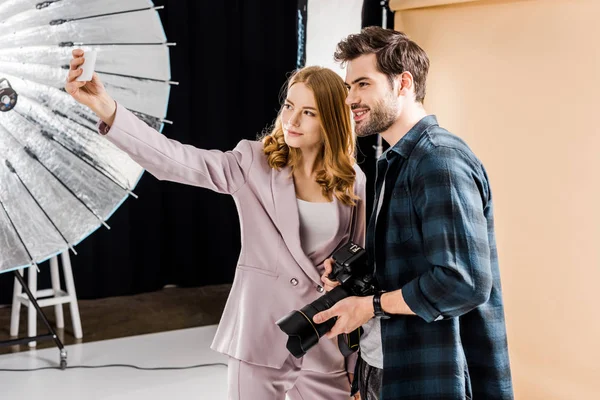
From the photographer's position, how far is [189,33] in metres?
4.62

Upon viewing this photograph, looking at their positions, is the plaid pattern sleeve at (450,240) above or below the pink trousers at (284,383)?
above

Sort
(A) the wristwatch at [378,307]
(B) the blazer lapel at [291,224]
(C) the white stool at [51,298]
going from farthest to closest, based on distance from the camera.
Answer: (C) the white stool at [51,298], (B) the blazer lapel at [291,224], (A) the wristwatch at [378,307]

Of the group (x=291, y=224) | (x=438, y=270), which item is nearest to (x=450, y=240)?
Result: (x=438, y=270)

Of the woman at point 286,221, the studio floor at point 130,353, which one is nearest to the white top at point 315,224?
the woman at point 286,221

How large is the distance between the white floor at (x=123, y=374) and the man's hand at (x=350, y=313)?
76.1 inches

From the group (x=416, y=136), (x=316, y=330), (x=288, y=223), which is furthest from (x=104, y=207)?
(x=416, y=136)

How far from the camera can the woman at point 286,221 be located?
1870 mm

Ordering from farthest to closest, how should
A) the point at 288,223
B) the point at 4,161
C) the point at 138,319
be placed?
the point at 138,319, the point at 4,161, the point at 288,223

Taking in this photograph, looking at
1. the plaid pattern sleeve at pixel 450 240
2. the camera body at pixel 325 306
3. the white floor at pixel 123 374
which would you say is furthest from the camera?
the white floor at pixel 123 374

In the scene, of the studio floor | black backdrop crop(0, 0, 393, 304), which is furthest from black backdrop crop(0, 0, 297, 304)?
the studio floor

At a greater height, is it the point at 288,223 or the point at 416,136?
the point at 416,136

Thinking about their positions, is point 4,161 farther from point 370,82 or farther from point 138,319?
point 138,319

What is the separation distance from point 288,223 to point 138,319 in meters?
2.60

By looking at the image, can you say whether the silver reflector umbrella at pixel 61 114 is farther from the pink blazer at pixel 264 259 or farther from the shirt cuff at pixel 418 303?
the shirt cuff at pixel 418 303
